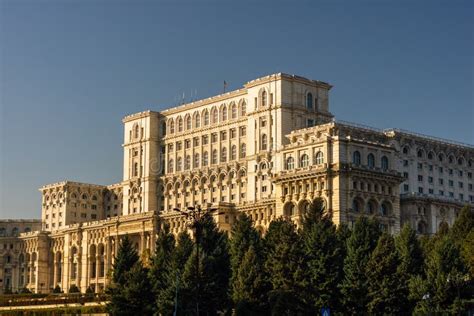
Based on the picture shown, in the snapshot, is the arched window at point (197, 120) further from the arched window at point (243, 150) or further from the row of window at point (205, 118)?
the arched window at point (243, 150)

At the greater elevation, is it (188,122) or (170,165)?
(188,122)

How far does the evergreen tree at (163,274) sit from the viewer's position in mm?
102562

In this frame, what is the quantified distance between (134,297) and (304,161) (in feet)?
158

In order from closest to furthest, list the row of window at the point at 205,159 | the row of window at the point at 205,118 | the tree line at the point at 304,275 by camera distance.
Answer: the tree line at the point at 304,275
the row of window at the point at 205,159
the row of window at the point at 205,118

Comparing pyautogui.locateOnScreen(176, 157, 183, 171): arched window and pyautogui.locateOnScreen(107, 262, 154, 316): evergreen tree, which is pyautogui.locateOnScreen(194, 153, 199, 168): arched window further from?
pyautogui.locateOnScreen(107, 262, 154, 316): evergreen tree

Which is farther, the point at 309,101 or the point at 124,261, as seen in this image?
the point at 309,101

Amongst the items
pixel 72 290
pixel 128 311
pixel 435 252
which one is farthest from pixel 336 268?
pixel 72 290

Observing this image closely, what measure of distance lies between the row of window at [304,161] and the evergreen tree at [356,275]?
44203mm

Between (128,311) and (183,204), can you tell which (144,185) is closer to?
(183,204)

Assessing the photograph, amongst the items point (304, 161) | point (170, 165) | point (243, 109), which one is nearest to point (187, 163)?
point (170, 165)

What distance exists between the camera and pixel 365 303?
93938 mm

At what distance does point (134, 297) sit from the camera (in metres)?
107

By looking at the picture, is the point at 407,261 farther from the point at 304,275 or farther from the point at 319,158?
the point at 319,158

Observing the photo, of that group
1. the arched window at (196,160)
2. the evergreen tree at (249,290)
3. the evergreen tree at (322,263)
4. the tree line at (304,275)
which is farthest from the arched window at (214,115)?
the evergreen tree at (249,290)
